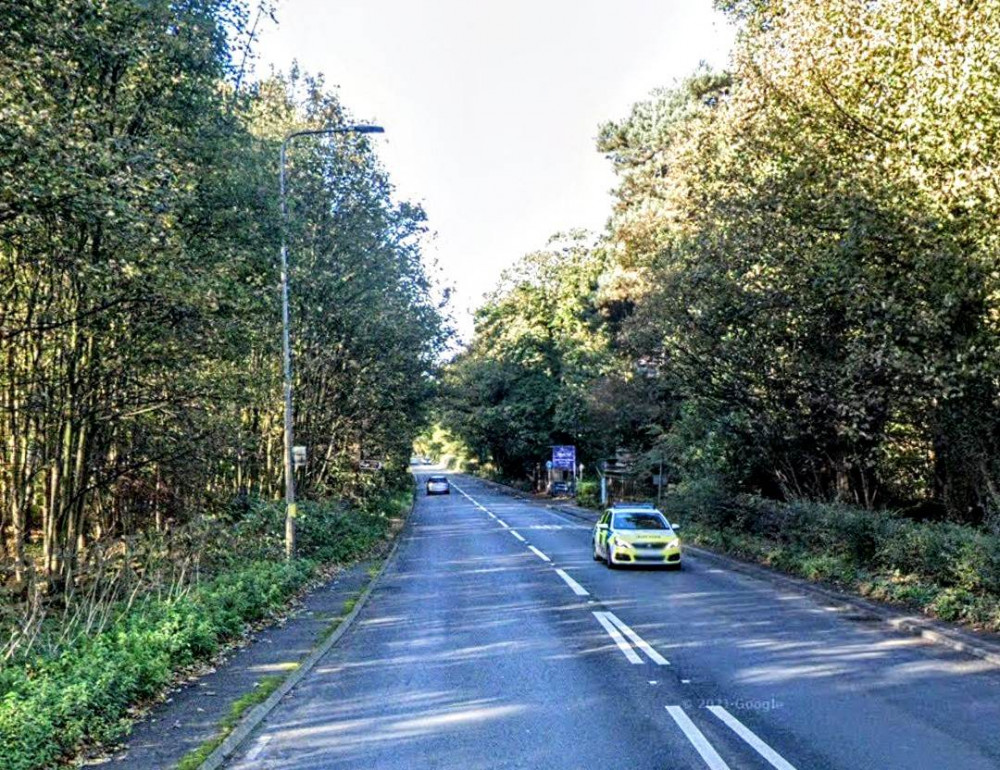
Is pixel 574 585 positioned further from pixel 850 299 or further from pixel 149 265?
pixel 149 265

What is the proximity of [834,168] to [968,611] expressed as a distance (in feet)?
25.6

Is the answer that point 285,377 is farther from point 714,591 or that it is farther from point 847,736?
point 847,736

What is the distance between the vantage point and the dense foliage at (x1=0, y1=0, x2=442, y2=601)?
31.2ft

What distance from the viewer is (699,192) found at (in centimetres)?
1933

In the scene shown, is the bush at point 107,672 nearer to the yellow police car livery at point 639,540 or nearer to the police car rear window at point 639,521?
the yellow police car livery at point 639,540

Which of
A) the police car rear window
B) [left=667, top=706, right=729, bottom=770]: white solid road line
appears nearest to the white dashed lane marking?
[left=667, top=706, right=729, bottom=770]: white solid road line

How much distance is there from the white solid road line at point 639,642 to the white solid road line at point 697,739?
7.28 ft

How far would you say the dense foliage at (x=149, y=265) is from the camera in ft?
31.2

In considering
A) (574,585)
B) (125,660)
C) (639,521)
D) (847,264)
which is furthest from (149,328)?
(639,521)

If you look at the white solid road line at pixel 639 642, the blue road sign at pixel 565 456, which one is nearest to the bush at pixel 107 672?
the white solid road line at pixel 639 642

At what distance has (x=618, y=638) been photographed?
11.9 metres

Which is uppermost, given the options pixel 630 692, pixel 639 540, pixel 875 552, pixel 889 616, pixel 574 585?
pixel 875 552

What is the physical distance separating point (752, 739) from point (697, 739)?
46 cm

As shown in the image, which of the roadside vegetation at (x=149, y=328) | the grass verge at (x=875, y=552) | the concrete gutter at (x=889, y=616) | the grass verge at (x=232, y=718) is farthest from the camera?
the grass verge at (x=875, y=552)
